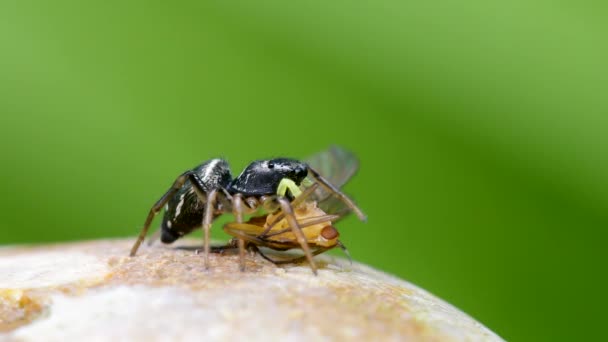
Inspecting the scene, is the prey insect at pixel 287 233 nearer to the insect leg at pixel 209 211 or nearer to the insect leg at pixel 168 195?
the insect leg at pixel 209 211

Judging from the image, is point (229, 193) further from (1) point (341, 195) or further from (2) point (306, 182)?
(1) point (341, 195)

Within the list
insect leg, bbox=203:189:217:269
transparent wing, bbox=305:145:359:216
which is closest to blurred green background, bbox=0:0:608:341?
transparent wing, bbox=305:145:359:216

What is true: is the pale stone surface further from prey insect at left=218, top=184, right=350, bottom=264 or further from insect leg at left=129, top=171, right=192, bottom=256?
insect leg at left=129, top=171, right=192, bottom=256

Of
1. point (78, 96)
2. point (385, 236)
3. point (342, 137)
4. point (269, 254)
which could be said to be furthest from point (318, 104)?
point (269, 254)

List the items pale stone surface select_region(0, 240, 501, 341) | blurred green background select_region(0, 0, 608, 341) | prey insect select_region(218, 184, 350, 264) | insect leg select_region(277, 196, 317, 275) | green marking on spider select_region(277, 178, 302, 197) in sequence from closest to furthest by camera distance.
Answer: pale stone surface select_region(0, 240, 501, 341) < insect leg select_region(277, 196, 317, 275) < prey insect select_region(218, 184, 350, 264) < green marking on spider select_region(277, 178, 302, 197) < blurred green background select_region(0, 0, 608, 341)

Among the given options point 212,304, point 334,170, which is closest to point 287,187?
point 334,170

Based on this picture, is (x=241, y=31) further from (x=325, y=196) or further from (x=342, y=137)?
(x=325, y=196)

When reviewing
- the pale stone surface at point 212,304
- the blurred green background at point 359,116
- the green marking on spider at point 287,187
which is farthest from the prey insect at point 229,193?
the blurred green background at point 359,116
